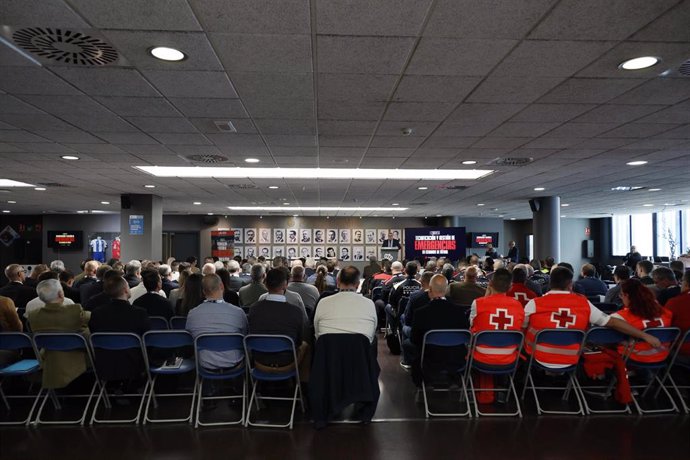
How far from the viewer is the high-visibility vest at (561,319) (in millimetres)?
4160

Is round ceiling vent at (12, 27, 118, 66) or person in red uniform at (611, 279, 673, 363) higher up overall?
round ceiling vent at (12, 27, 118, 66)

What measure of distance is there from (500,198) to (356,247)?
946 centimetres

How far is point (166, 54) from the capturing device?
3379mm

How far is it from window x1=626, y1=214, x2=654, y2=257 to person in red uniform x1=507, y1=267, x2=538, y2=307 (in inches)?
828

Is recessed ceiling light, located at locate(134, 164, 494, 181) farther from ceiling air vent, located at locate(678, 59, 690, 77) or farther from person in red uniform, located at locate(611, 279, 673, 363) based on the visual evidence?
ceiling air vent, located at locate(678, 59, 690, 77)

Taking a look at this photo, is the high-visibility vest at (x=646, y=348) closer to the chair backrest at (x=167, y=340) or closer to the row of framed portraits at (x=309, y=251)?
the chair backrest at (x=167, y=340)

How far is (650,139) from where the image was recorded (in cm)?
610

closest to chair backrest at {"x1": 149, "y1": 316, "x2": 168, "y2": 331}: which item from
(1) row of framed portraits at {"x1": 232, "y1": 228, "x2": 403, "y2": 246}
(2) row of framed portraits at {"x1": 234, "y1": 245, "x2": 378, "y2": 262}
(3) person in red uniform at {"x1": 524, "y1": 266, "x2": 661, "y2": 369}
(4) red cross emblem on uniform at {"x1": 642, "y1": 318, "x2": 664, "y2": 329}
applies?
(3) person in red uniform at {"x1": 524, "y1": 266, "x2": 661, "y2": 369}

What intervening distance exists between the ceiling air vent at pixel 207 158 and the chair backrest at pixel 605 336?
5702mm

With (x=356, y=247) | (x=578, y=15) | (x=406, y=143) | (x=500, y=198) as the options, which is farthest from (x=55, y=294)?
(x=356, y=247)

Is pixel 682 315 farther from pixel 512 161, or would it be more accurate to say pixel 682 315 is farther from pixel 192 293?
pixel 192 293

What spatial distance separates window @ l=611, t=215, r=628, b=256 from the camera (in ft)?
81.1

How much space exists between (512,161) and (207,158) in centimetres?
513

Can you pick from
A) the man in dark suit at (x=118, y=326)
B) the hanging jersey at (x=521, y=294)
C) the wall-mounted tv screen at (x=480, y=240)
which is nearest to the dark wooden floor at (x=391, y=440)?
the man in dark suit at (x=118, y=326)
